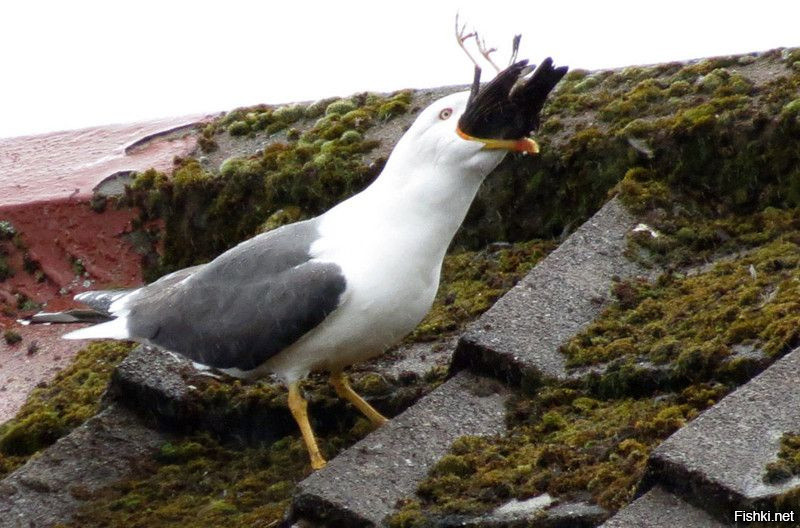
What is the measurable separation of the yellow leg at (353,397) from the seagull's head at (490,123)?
0.86 metres

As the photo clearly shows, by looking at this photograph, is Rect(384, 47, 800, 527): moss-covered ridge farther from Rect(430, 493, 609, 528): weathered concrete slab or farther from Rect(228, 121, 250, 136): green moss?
Rect(228, 121, 250, 136): green moss

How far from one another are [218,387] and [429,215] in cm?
101

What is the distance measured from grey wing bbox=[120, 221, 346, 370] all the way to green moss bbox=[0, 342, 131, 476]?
1.04ft

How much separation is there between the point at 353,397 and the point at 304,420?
20 cm

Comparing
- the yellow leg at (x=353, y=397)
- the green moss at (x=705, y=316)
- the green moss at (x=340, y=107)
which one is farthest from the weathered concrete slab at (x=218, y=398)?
the green moss at (x=340, y=107)

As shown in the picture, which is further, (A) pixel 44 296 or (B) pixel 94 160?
(B) pixel 94 160

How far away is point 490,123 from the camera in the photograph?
5242mm

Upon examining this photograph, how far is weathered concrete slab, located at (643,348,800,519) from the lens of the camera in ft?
12.0

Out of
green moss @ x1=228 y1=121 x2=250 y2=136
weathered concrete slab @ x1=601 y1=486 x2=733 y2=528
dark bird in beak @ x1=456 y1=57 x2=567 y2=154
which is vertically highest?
dark bird in beak @ x1=456 y1=57 x2=567 y2=154

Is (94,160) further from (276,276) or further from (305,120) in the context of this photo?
(276,276)

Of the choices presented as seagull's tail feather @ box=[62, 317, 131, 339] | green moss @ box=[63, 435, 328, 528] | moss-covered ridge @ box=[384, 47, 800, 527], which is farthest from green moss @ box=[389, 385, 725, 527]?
seagull's tail feather @ box=[62, 317, 131, 339]

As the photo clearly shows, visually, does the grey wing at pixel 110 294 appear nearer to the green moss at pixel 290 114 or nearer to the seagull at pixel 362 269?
the seagull at pixel 362 269

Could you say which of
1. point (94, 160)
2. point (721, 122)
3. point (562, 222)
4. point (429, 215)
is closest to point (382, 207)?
point (429, 215)

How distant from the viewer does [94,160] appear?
738cm
